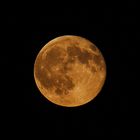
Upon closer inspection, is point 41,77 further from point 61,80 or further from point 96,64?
point 96,64

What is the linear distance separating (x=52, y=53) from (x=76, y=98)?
3.84 ft

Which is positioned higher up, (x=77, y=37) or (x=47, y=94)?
(x=77, y=37)

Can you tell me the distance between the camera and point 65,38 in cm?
1006

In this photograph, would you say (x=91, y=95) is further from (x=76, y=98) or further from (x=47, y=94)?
(x=47, y=94)

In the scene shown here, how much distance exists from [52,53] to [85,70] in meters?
0.86

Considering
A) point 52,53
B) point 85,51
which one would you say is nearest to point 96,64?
point 85,51

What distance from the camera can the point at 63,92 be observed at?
9.72 meters

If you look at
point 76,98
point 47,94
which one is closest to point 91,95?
point 76,98

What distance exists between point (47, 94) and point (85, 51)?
1370 millimetres

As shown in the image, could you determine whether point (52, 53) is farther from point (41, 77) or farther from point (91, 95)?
point (91, 95)

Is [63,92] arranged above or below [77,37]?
below

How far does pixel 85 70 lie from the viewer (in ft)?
31.3

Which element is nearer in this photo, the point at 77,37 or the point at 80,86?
the point at 80,86

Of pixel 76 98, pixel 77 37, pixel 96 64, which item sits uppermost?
pixel 77 37
